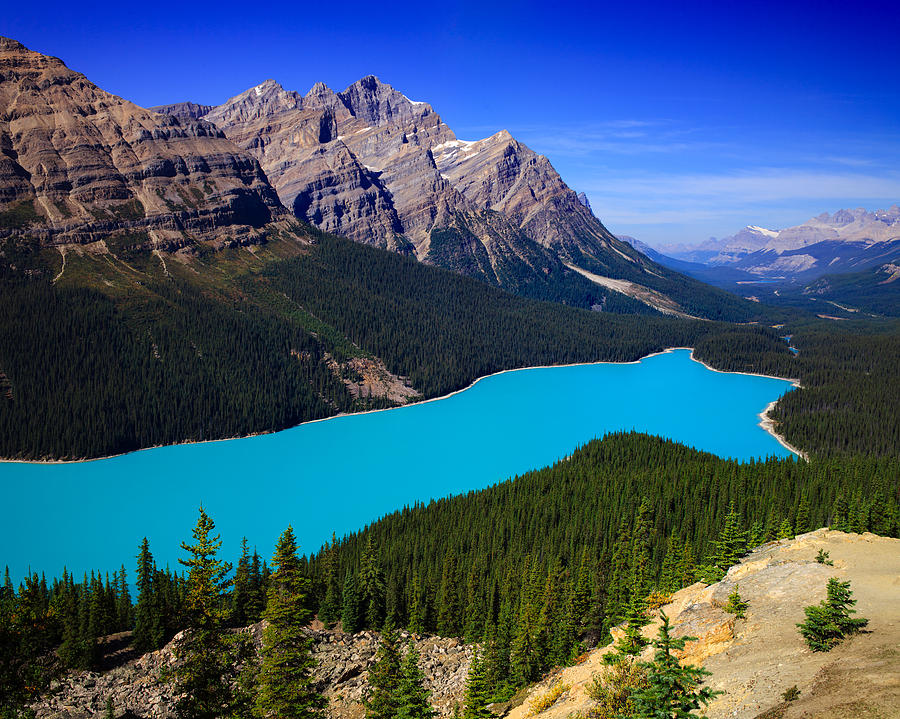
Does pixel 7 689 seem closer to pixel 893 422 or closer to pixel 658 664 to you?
pixel 658 664

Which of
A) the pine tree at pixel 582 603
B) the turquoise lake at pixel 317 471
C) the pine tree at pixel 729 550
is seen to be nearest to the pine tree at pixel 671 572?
the pine tree at pixel 729 550

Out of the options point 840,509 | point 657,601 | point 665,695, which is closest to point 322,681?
point 657,601

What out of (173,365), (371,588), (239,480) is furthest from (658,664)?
(173,365)

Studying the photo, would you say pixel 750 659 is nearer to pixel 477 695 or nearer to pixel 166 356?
pixel 477 695

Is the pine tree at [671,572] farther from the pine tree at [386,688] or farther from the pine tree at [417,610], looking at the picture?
the pine tree at [386,688]

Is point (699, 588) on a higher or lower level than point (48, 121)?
lower

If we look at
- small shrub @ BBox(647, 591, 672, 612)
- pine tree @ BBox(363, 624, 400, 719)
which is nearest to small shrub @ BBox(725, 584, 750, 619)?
small shrub @ BBox(647, 591, 672, 612)

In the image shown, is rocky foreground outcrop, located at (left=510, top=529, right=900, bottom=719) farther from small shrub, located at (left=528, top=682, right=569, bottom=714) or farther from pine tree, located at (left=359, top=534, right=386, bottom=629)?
pine tree, located at (left=359, top=534, right=386, bottom=629)
